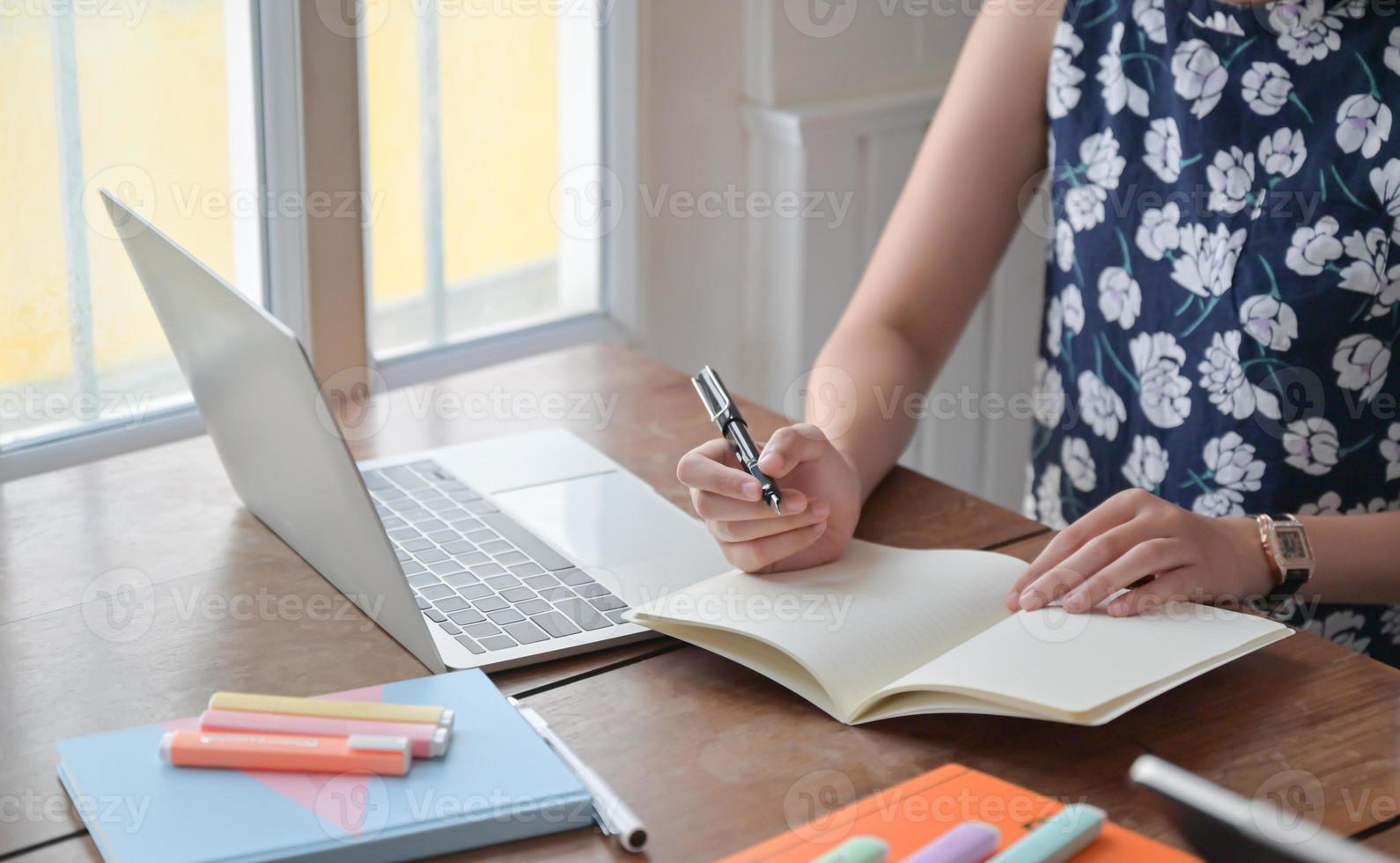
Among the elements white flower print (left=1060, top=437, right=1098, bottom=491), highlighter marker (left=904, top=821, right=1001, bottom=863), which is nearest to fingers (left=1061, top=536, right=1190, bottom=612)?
highlighter marker (left=904, top=821, right=1001, bottom=863)

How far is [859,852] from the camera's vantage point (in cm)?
60

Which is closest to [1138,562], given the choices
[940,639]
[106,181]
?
[940,639]

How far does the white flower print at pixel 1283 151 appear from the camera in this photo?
45.4 inches

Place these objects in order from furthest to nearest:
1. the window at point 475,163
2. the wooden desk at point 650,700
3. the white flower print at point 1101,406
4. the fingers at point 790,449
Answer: the window at point 475,163, the white flower print at point 1101,406, the fingers at point 790,449, the wooden desk at point 650,700

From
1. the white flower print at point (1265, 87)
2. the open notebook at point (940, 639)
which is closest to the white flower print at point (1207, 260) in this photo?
the white flower print at point (1265, 87)

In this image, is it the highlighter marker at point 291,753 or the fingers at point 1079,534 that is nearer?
the highlighter marker at point 291,753

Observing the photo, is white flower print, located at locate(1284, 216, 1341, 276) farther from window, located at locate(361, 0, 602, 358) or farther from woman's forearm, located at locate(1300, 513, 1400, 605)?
window, located at locate(361, 0, 602, 358)

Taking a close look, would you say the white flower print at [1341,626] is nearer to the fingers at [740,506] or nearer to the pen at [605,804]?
the fingers at [740,506]

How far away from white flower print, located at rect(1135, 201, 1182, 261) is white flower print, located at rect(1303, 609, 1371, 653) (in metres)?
0.35

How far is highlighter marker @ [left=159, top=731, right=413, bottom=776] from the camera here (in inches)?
26.7

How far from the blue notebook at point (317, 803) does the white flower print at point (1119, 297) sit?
30.9 inches

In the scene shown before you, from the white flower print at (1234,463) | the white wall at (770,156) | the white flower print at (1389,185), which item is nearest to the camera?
A: the white flower print at (1389,185)

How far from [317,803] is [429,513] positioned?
410 millimetres

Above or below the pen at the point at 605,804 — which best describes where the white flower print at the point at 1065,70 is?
above
